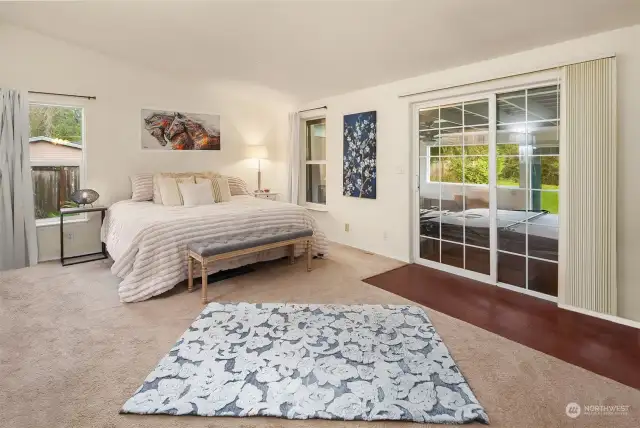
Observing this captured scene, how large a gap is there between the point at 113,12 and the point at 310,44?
1.89m

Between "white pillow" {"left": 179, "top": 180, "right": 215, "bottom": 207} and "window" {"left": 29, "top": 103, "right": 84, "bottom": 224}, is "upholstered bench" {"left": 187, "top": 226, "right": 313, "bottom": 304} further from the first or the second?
"window" {"left": 29, "top": 103, "right": 84, "bottom": 224}

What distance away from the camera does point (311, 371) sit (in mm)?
1992

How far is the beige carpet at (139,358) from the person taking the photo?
1.63 metres

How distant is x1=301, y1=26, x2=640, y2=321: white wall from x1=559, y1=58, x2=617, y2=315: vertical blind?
77 millimetres

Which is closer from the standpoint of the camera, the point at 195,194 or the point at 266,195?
the point at 195,194

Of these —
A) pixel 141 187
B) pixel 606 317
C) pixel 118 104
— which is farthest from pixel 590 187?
pixel 118 104

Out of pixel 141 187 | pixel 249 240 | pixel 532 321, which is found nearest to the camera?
pixel 532 321

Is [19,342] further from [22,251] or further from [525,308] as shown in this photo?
[525,308]

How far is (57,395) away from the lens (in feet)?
5.86

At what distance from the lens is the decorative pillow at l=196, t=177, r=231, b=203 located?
15.3 feet

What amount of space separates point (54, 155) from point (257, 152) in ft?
8.67

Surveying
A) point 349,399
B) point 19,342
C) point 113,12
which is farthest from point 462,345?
point 113,12

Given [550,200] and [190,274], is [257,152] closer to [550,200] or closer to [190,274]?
[190,274]

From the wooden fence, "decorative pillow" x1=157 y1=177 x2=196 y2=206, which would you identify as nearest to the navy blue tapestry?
"decorative pillow" x1=157 y1=177 x2=196 y2=206
